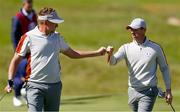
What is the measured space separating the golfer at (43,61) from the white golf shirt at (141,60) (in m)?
0.89

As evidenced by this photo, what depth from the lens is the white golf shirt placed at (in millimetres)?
9703

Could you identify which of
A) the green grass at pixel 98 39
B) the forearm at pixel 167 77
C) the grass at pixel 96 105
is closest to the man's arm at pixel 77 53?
the forearm at pixel 167 77

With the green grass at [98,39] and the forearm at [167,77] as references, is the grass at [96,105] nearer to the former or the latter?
the green grass at [98,39]

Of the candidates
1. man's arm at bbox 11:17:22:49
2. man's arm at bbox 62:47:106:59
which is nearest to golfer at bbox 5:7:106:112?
man's arm at bbox 62:47:106:59

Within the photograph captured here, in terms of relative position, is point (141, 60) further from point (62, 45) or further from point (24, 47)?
point (24, 47)

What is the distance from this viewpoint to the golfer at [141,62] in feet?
31.8

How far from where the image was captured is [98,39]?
41.7 meters

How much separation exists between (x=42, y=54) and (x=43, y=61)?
3.3 inches

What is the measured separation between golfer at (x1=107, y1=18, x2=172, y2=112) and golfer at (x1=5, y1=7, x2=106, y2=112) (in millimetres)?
871

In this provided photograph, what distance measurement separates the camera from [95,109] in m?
13.7

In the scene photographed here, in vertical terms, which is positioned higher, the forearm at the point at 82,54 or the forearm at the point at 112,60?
the forearm at the point at 82,54

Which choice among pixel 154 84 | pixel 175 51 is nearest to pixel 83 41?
pixel 175 51

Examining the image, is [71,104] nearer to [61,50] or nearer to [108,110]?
[108,110]

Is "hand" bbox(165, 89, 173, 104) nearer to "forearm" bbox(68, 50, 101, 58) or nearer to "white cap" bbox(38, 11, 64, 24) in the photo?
"forearm" bbox(68, 50, 101, 58)
